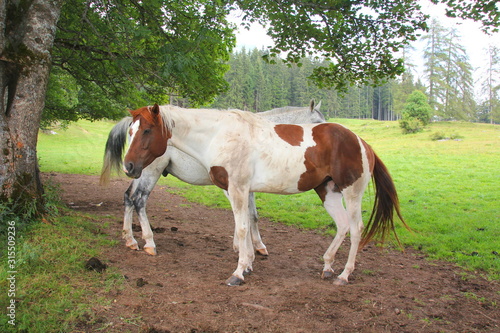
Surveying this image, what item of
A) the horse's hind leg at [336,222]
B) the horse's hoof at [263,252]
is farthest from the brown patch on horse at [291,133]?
the horse's hoof at [263,252]

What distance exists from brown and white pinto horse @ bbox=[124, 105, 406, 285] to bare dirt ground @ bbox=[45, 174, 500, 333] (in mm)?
438

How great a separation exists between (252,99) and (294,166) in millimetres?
59839

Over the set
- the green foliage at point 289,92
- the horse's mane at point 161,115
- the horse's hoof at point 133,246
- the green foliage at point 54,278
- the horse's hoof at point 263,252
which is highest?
the green foliage at point 289,92

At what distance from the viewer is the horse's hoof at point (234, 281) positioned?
14.2 ft

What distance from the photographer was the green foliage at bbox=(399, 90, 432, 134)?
3825 centimetres

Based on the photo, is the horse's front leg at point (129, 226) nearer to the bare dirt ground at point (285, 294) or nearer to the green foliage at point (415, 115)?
the bare dirt ground at point (285, 294)

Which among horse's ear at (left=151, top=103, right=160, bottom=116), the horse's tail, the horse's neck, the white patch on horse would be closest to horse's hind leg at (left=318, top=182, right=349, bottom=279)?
the white patch on horse

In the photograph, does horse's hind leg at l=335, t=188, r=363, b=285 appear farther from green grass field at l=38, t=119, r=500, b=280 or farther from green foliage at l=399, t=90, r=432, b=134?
green foliage at l=399, t=90, r=432, b=134

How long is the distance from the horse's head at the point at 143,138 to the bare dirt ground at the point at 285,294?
55.5 inches

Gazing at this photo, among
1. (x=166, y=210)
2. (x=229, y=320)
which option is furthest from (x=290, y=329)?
(x=166, y=210)

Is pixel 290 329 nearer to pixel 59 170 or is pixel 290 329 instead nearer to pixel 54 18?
pixel 54 18

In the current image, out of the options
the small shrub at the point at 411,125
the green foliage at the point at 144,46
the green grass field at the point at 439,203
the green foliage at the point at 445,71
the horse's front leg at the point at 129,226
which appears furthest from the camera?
the green foliage at the point at 445,71

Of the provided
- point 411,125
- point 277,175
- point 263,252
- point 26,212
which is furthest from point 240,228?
point 411,125

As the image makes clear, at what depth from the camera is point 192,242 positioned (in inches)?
243
